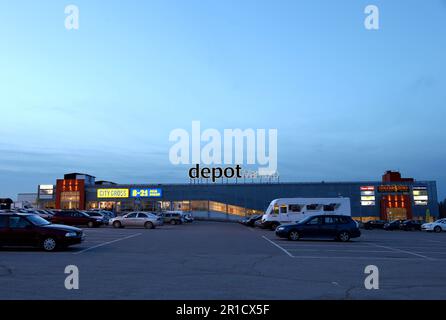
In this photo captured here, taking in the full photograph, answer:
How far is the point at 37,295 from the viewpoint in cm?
833

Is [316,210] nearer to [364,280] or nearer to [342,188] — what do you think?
[364,280]

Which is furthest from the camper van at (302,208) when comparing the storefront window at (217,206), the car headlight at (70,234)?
the storefront window at (217,206)

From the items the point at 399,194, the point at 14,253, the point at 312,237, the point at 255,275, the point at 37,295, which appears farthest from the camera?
the point at 399,194

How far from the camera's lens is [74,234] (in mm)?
17250

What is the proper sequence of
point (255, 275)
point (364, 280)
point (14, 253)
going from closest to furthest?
point (364, 280), point (255, 275), point (14, 253)

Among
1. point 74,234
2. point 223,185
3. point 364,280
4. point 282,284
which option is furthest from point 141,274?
point 223,185

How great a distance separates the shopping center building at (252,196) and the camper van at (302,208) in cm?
4686

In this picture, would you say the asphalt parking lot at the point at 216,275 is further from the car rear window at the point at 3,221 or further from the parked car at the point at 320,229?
the parked car at the point at 320,229

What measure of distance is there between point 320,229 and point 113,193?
237ft

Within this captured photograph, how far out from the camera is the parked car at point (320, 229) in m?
23.6

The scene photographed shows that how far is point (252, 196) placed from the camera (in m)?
86.8

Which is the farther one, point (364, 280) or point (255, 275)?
point (255, 275)

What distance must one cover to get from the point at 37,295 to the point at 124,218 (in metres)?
30.2
